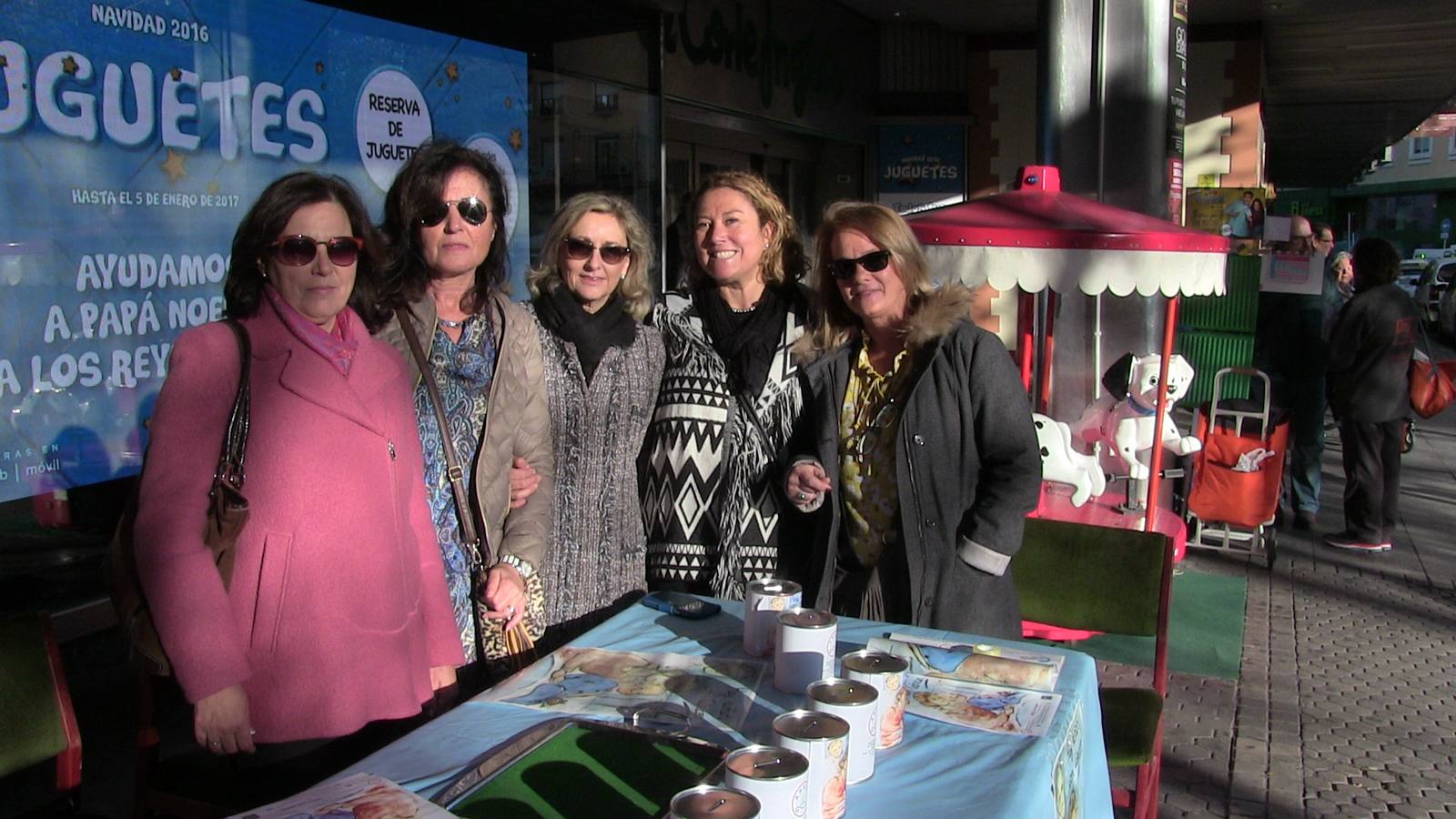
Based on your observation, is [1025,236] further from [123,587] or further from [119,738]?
[119,738]

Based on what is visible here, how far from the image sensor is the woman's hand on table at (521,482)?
273cm

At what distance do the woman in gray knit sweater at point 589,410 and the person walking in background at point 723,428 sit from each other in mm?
89

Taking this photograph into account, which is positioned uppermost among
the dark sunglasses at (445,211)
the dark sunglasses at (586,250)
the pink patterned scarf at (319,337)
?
the dark sunglasses at (445,211)

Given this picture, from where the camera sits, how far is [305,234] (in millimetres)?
2135

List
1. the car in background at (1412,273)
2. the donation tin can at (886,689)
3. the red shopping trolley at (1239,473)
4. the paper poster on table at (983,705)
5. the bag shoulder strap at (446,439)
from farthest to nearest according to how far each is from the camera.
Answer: the car in background at (1412,273)
the red shopping trolley at (1239,473)
the bag shoulder strap at (446,439)
the paper poster on table at (983,705)
the donation tin can at (886,689)

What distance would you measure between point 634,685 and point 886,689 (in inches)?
19.9

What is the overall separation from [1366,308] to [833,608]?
5546 millimetres

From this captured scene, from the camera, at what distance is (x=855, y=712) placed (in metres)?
1.76

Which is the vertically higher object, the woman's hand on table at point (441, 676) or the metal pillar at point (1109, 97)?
the metal pillar at point (1109, 97)

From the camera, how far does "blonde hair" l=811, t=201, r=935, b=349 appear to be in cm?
288

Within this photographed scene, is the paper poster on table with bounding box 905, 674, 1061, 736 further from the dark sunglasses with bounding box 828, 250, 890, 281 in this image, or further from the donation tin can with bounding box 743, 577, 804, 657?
the dark sunglasses with bounding box 828, 250, 890, 281

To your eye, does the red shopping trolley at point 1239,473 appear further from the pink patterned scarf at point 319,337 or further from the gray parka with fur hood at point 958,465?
the pink patterned scarf at point 319,337

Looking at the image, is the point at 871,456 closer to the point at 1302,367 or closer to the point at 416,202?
the point at 416,202

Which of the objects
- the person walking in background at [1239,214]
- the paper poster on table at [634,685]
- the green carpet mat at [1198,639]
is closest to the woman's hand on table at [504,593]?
the paper poster on table at [634,685]
